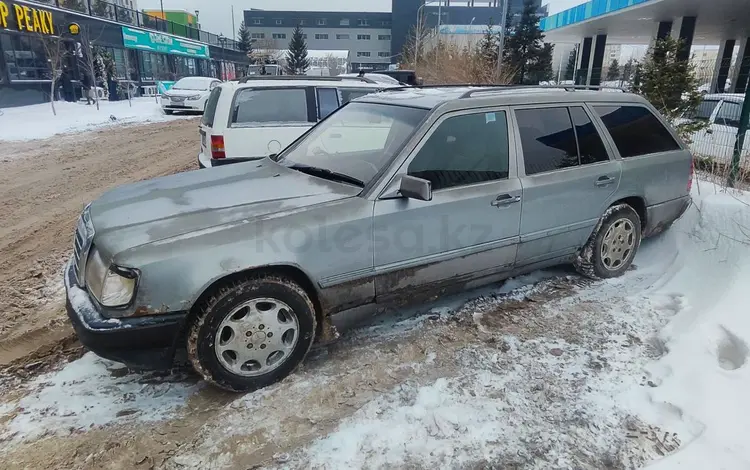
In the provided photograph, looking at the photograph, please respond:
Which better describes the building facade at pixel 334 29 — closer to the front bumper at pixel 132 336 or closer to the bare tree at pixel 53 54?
the bare tree at pixel 53 54

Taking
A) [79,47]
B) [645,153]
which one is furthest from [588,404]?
[79,47]

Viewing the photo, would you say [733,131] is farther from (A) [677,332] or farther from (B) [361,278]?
(B) [361,278]

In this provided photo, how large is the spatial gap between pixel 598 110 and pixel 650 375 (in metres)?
2.31

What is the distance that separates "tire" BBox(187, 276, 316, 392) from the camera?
9.02ft

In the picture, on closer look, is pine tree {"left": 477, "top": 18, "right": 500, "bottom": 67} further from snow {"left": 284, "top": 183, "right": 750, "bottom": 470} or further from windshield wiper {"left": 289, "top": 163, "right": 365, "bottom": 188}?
snow {"left": 284, "top": 183, "right": 750, "bottom": 470}

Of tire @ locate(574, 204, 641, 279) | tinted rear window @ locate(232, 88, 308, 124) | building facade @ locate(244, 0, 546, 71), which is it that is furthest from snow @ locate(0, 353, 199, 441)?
building facade @ locate(244, 0, 546, 71)

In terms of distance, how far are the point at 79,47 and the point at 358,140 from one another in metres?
25.4

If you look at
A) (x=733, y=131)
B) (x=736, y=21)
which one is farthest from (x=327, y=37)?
(x=733, y=131)

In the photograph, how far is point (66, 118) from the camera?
17609 millimetres

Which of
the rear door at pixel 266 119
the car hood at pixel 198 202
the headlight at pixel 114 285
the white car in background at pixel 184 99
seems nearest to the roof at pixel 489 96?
the car hood at pixel 198 202

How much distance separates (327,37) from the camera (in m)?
94.2

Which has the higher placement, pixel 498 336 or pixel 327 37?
pixel 327 37

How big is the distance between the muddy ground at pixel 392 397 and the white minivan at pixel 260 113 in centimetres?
310

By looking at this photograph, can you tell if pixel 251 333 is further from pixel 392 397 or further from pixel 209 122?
pixel 209 122
